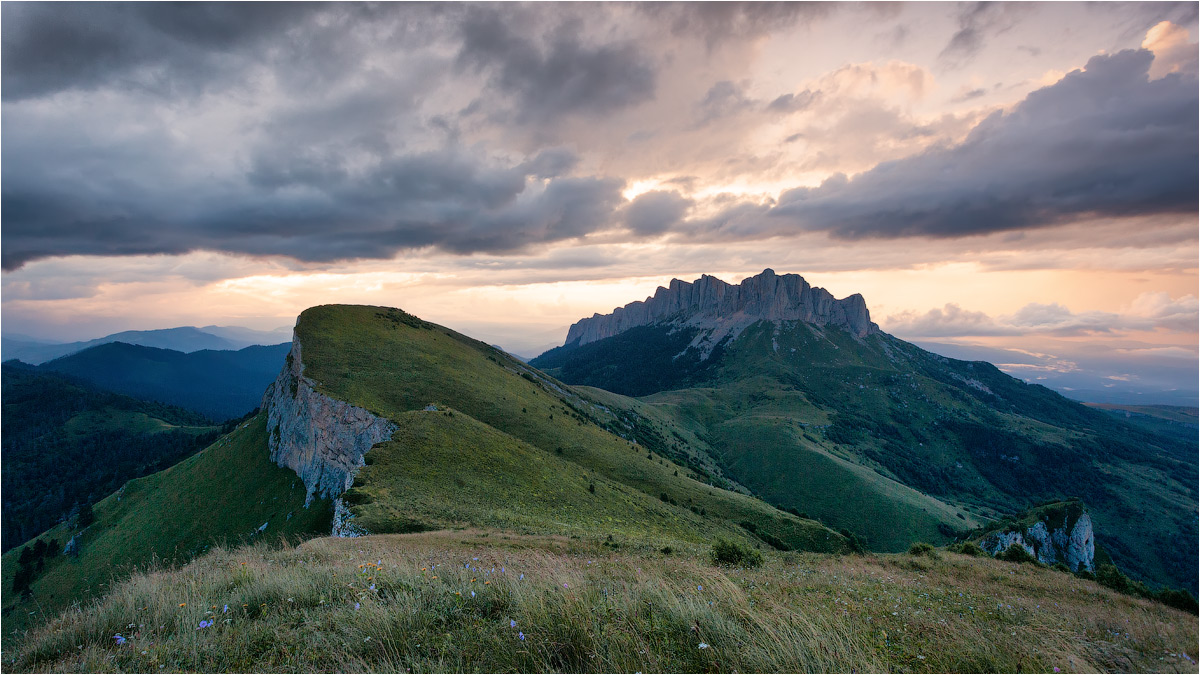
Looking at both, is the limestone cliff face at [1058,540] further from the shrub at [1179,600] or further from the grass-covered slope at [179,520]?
the grass-covered slope at [179,520]

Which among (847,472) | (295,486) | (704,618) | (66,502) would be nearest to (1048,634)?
(704,618)

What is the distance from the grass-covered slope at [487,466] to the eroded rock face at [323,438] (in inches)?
84.6

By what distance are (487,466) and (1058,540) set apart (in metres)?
108

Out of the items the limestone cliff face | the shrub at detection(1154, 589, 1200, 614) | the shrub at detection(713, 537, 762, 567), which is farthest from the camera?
the limestone cliff face

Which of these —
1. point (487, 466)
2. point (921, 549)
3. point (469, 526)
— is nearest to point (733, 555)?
point (921, 549)

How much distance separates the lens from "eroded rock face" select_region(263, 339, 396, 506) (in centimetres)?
4294

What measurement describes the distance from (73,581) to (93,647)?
8524 centimetres

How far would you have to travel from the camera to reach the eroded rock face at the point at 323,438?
42938 millimetres

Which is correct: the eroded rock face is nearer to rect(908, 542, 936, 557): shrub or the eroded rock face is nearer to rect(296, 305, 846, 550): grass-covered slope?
rect(296, 305, 846, 550): grass-covered slope

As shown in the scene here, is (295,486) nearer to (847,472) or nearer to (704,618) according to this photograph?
(704,618)

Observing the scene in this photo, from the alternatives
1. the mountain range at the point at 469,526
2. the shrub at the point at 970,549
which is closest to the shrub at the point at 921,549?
the mountain range at the point at 469,526

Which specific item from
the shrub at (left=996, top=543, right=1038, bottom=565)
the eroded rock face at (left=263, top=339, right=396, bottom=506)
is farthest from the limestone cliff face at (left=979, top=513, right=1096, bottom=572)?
the eroded rock face at (left=263, top=339, right=396, bottom=506)

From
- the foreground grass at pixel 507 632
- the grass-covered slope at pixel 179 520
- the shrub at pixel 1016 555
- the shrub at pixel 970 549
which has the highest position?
the foreground grass at pixel 507 632

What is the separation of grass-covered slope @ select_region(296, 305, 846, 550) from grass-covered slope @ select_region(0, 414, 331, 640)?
963 centimetres
